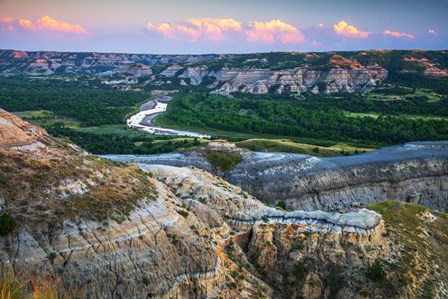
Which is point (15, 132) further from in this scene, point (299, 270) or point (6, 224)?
point (299, 270)

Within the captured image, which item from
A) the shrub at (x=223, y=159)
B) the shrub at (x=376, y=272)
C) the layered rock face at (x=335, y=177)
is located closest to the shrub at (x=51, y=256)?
the shrub at (x=376, y=272)

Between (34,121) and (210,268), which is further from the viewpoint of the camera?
(34,121)

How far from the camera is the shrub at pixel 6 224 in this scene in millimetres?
22188

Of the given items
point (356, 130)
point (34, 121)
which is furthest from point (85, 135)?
point (356, 130)

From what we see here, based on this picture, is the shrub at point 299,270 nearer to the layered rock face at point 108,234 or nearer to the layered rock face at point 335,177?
the layered rock face at point 108,234

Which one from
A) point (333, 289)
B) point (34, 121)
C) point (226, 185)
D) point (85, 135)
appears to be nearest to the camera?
point (333, 289)

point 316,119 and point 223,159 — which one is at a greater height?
point 223,159

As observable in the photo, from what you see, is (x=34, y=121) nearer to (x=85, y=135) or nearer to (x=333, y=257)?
(x=85, y=135)

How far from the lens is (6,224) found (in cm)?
2225

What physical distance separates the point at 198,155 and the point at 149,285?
43378 mm

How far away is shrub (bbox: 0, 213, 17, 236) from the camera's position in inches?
874

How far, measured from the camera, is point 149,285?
24.6 metres

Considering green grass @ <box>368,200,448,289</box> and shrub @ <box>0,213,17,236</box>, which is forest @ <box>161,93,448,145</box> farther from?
shrub @ <box>0,213,17,236</box>

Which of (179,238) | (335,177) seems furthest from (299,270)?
(335,177)
